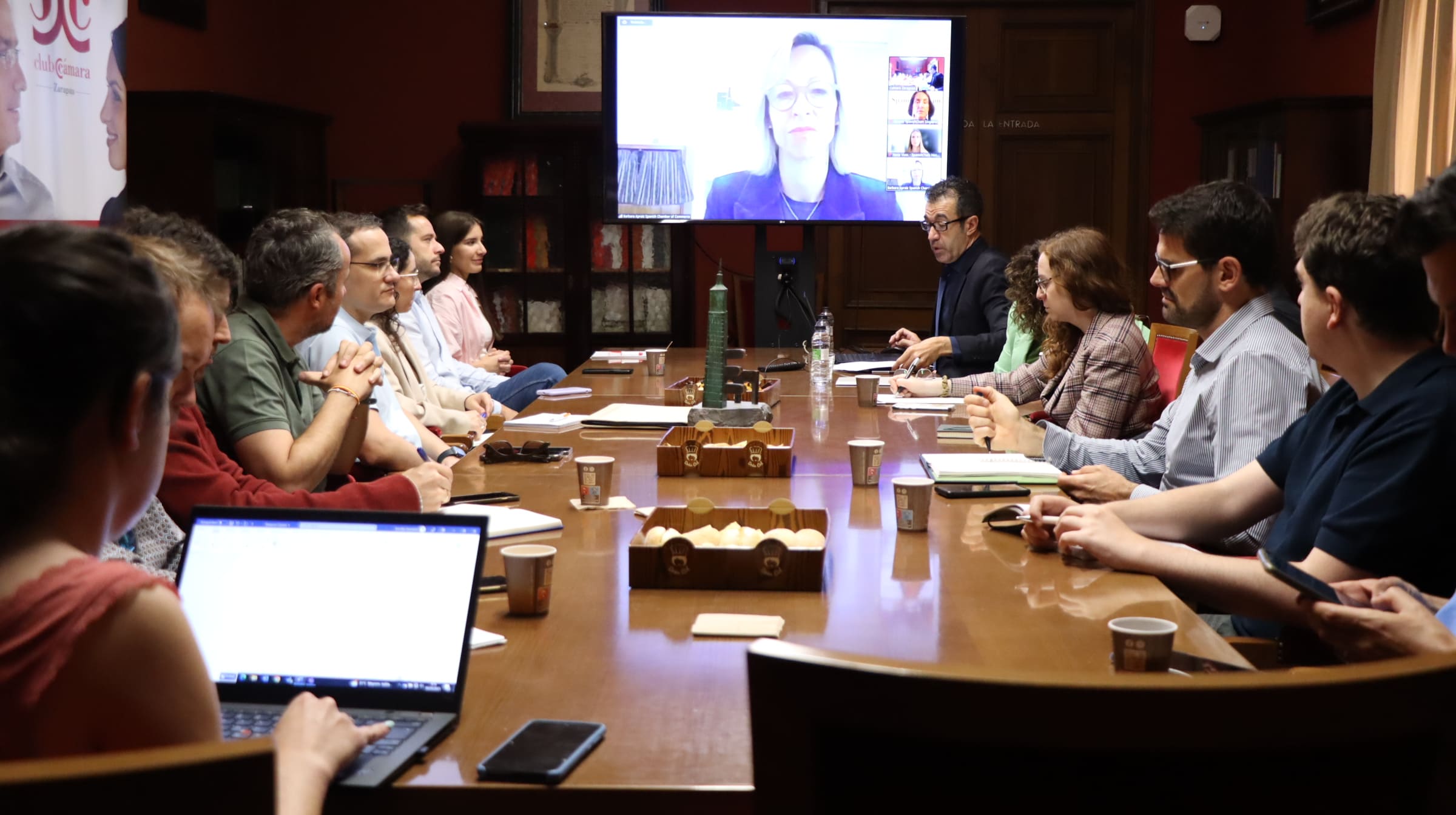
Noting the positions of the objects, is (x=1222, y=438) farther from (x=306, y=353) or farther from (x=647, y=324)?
(x=647, y=324)

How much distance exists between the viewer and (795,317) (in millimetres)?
5773

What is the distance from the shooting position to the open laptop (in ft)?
4.05

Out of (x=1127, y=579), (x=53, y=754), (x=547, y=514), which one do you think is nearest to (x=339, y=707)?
(x=53, y=754)

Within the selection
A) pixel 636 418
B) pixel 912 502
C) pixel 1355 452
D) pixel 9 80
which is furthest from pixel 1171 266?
pixel 9 80

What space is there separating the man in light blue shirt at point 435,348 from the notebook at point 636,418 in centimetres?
146

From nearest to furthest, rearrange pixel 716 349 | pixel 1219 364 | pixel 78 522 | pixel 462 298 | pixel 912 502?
1. pixel 78 522
2. pixel 912 502
3. pixel 1219 364
4. pixel 716 349
5. pixel 462 298

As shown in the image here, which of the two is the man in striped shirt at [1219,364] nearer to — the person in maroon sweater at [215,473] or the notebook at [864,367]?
the person in maroon sweater at [215,473]

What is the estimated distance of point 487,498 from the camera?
228 cm

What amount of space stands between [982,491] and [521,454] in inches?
38.3

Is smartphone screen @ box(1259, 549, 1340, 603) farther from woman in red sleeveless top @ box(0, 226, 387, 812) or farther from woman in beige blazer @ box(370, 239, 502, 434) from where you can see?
woman in beige blazer @ box(370, 239, 502, 434)

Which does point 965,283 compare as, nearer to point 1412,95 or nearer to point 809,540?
point 1412,95

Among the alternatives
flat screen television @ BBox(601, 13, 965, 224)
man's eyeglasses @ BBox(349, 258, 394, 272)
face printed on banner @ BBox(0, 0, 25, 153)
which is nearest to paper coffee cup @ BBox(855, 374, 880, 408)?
man's eyeglasses @ BBox(349, 258, 394, 272)

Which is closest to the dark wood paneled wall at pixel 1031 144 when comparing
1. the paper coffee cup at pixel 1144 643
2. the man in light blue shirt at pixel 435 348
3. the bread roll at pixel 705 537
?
the man in light blue shirt at pixel 435 348

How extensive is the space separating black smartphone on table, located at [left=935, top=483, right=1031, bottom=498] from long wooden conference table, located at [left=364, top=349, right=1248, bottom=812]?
0.08 feet
